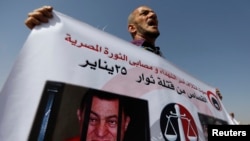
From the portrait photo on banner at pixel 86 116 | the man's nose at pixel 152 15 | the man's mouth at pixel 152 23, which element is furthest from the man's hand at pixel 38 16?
the man's nose at pixel 152 15

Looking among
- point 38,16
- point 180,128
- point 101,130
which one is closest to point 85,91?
point 101,130

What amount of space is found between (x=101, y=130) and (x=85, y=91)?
0.83ft

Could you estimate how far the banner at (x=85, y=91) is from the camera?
1280 millimetres

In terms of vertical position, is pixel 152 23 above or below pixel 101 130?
above

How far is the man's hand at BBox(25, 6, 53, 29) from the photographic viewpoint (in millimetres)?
1525

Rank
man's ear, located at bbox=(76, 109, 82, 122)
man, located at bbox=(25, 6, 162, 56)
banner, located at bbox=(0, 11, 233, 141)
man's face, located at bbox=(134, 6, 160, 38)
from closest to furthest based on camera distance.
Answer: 1. banner, located at bbox=(0, 11, 233, 141)
2. man's ear, located at bbox=(76, 109, 82, 122)
3. man, located at bbox=(25, 6, 162, 56)
4. man's face, located at bbox=(134, 6, 160, 38)

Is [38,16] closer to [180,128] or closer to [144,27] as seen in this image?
[180,128]

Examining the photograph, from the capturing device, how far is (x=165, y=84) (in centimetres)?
224

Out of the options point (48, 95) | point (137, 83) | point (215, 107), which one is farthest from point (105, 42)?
point (215, 107)

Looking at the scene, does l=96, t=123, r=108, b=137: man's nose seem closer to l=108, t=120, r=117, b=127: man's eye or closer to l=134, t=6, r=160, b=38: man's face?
l=108, t=120, r=117, b=127: man's eye

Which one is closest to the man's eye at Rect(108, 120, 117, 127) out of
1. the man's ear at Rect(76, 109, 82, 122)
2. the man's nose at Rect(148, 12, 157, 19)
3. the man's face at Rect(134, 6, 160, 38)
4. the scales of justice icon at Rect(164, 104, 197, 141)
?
the man's ear at Rect(76, 109, 82, 122)

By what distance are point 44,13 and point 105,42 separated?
50 cm

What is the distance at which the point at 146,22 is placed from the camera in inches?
134

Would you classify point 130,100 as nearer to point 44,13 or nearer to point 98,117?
point 98,117
